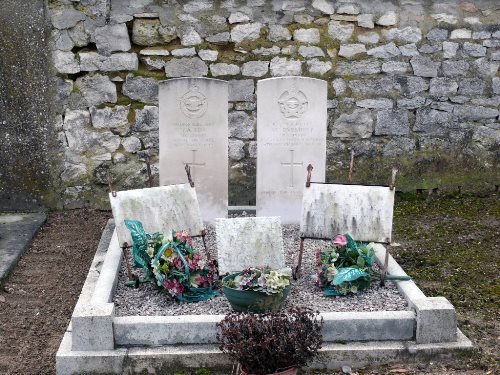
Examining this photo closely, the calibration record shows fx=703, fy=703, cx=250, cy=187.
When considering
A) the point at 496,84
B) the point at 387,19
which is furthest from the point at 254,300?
the point at 496,84

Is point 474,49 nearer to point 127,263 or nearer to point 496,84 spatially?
point 496,84

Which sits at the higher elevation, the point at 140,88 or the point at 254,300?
the point at 140,88

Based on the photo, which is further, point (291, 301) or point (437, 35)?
point (437, 35)

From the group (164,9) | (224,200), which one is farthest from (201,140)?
(164,9)

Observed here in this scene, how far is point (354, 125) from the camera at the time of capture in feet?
23.9

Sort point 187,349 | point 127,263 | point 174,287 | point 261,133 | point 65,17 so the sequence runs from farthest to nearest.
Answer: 1. point 65,17
2. point 261,133
3. point 127,263
4. point 174,287
5. point 187,349

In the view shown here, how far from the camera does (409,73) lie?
723cm

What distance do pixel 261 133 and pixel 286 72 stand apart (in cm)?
134

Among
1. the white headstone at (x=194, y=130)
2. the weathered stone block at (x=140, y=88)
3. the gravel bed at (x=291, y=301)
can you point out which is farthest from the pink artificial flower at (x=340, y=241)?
the weathered stone block at (x=140, y=88)

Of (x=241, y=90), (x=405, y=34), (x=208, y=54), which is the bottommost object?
(x=241, y=90)

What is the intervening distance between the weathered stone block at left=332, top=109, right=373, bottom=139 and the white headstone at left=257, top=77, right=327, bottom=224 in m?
1.32

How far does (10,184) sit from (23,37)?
57.7 inches

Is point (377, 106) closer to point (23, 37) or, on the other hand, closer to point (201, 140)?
point (201, 140)

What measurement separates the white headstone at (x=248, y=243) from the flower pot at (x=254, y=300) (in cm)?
48
